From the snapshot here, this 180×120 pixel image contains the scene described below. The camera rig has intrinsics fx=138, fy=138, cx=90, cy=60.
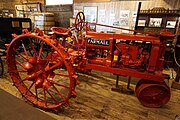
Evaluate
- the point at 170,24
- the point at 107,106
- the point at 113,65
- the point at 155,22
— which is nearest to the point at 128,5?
the point at 155,22

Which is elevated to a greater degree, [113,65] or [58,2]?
[58,2]

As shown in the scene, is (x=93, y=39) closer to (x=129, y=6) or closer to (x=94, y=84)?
(x=94, y=84)

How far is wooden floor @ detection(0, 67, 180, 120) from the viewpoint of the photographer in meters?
2.07

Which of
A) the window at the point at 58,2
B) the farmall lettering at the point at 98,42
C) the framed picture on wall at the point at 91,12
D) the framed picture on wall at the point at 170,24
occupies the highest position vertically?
the window at the point at 58,2

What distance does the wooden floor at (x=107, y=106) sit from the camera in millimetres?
2072

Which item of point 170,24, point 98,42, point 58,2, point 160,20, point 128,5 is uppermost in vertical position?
point 58,2

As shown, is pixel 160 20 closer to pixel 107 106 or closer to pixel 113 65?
pixel 113 65

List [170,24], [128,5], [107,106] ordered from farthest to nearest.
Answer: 1. [128,5]
2. [170,24]
3. [107,106]

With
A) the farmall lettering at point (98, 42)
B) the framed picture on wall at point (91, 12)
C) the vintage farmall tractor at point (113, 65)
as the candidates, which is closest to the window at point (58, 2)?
the framed picture on wall at point (91, 12)

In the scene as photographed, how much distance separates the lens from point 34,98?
227 cm

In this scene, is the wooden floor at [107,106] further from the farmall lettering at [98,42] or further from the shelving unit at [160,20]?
the shelving unit at [160,20]

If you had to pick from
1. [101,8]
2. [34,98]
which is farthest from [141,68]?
[101,8]

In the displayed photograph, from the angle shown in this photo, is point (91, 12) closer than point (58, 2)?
Yes

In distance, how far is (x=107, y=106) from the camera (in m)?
2.30
